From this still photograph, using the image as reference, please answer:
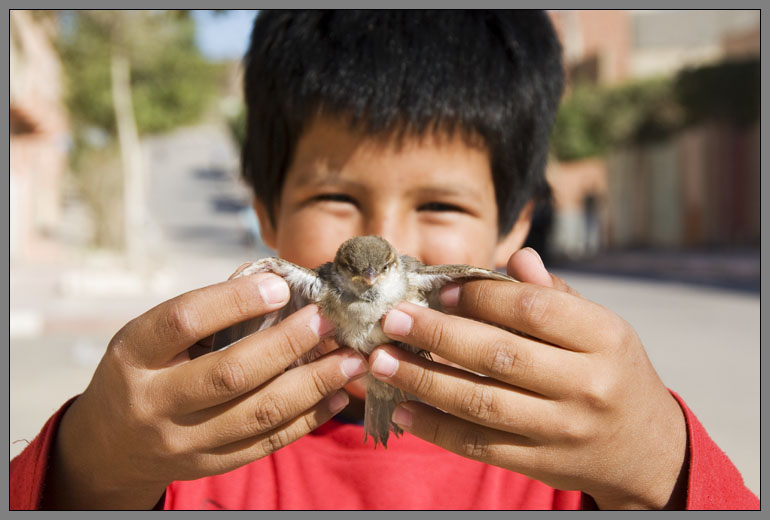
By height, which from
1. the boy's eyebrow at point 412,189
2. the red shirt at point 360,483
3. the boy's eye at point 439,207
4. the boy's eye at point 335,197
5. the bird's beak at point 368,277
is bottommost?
the red shirt at point 360,483

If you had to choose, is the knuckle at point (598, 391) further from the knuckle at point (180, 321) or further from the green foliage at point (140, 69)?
the green foliage at point (140, 69)

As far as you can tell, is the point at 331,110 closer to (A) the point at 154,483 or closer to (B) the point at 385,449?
(B) the point at 385,449

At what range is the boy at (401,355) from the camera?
1.88m

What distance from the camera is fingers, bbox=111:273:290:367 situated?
6.10 feet

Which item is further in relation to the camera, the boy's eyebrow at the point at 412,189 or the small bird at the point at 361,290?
the boy's eyebrow at the point at 412,189

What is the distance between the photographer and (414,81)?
9.11 ft

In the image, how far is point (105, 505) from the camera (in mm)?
2211

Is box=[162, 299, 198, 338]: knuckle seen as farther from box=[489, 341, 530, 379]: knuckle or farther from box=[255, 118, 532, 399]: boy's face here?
box=[255, 118, 532, 399]: boy's face

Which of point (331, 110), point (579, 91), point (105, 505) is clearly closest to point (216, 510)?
point (105, 505)

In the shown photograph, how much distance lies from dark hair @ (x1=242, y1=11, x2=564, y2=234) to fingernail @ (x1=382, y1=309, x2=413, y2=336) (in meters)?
0.97

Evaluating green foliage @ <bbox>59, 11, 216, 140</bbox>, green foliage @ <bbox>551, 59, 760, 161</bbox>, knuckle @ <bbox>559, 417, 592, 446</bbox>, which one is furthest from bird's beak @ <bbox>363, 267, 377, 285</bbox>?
green foliage @ <bbox>551, 59, 760, 161</bbox>

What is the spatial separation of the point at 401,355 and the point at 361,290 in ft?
0.93

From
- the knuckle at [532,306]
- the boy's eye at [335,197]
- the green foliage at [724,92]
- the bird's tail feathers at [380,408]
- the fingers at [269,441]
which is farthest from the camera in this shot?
the green foliage at [724,92]

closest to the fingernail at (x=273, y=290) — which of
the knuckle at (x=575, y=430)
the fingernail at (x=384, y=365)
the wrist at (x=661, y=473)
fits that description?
the fingernail at (x=384, y=365)
